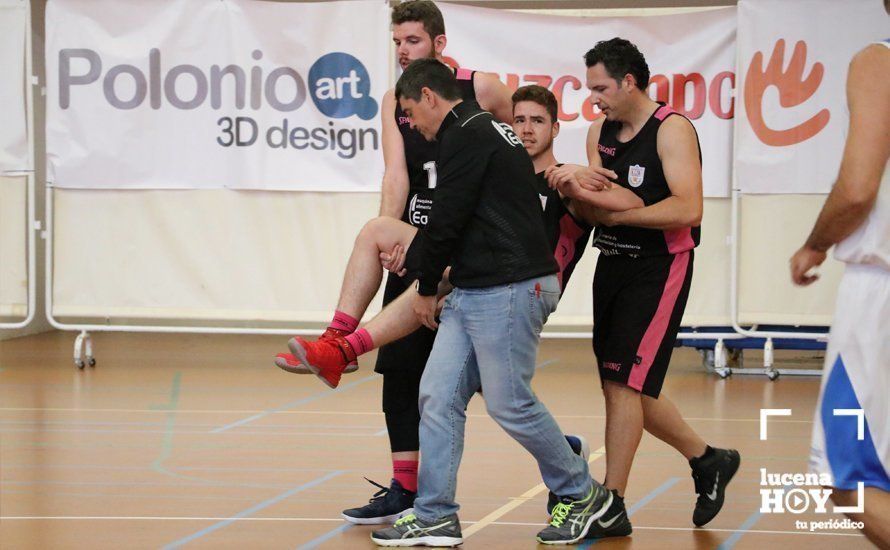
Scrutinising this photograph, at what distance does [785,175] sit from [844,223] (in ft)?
21.7

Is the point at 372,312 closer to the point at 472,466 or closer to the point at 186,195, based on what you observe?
the point at 186,195

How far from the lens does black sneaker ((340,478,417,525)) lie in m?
5.00

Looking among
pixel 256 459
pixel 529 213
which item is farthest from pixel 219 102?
pixel 529 213

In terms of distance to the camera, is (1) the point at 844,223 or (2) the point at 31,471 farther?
(2) the point at 31,471

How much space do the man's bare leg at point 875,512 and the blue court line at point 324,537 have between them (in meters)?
2.08

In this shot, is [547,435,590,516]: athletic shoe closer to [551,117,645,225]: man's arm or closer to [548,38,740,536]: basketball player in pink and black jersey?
[548,38,740,536]: basketball player in pink and black jersey

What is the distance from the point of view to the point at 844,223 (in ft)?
10.5

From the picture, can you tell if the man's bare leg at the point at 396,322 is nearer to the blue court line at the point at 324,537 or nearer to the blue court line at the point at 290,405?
the blue court line at the point at 324,537

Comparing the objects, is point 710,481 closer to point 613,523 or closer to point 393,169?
point 613,523

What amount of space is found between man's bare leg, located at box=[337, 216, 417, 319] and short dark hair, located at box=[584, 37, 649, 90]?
95 centimetres

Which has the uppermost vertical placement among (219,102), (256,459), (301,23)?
(301,23)

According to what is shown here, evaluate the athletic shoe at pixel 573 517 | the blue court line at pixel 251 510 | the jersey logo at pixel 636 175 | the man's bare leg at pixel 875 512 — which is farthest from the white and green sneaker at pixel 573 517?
the man's bare leg at pixel 875 512

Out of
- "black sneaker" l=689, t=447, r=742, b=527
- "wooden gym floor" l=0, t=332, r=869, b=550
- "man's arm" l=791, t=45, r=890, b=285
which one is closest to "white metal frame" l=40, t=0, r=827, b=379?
"wooden gym floor" l=0, t=332, r=869, b=550

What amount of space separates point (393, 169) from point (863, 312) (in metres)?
2.34
